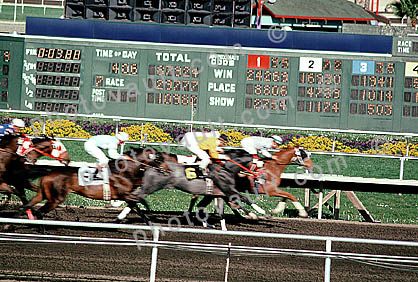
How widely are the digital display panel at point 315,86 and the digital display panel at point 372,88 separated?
30cm

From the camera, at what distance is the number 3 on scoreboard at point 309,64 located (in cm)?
1672

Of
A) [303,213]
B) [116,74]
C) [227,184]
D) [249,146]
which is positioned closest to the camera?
[227,184]

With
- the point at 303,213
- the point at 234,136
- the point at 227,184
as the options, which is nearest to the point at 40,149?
the point at 227,184

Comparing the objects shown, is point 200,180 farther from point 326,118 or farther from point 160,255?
point 326,118

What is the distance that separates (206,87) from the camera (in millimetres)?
16781

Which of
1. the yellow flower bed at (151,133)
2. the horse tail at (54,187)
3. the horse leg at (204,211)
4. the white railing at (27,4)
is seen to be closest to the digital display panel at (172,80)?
the yellow flower bed at (151,133)

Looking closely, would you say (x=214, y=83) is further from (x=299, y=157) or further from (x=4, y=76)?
(x=299, y=157)

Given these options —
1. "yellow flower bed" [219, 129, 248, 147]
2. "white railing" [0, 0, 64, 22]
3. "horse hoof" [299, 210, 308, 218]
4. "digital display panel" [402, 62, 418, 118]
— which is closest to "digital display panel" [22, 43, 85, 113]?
"yellow flower bed" [219, 129, 248, 147]

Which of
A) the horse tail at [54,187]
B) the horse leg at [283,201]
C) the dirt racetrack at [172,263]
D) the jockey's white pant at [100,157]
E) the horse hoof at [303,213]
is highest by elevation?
the jockey's white pant at [100,157]

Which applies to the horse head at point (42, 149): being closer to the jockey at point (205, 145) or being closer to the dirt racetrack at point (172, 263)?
the dirt racetrack at point (172, 263)

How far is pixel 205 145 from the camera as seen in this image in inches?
408

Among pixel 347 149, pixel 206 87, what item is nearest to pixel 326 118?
pixel 347 149

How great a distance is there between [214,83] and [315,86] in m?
1.92

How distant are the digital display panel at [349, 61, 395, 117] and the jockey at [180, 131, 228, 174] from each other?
6805 millimetres
